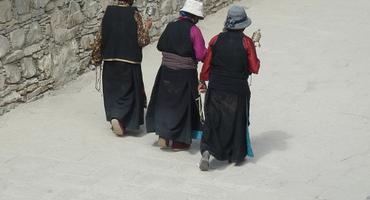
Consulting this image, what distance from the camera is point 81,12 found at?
9.19 m

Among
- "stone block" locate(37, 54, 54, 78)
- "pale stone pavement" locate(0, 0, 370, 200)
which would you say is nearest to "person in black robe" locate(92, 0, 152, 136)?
"pale stone pavement" locate(0, 0, 370, 200)

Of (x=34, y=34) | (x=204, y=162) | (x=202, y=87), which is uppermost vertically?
(x=202, y=87)

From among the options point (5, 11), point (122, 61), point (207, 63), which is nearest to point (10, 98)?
point (5, 11)

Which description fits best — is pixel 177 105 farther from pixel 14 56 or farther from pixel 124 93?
pixel 14 56

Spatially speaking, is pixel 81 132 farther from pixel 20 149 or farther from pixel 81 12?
pixel 81 12

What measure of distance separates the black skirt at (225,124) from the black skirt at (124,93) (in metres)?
0.93

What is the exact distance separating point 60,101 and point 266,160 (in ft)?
8.94

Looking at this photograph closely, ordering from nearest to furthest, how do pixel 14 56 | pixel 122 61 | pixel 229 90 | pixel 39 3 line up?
pixel 229 90 < pixel 122 61 < pixel 14 56 < pixel 39 3

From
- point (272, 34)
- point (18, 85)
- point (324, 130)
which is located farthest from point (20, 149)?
point (272, 34)

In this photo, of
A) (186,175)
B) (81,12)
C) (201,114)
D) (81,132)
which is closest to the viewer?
(186,175)

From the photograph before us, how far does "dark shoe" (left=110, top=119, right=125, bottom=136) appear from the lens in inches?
288

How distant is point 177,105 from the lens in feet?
22.7

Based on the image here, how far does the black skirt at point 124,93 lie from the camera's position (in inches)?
285

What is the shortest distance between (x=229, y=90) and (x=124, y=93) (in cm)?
124
